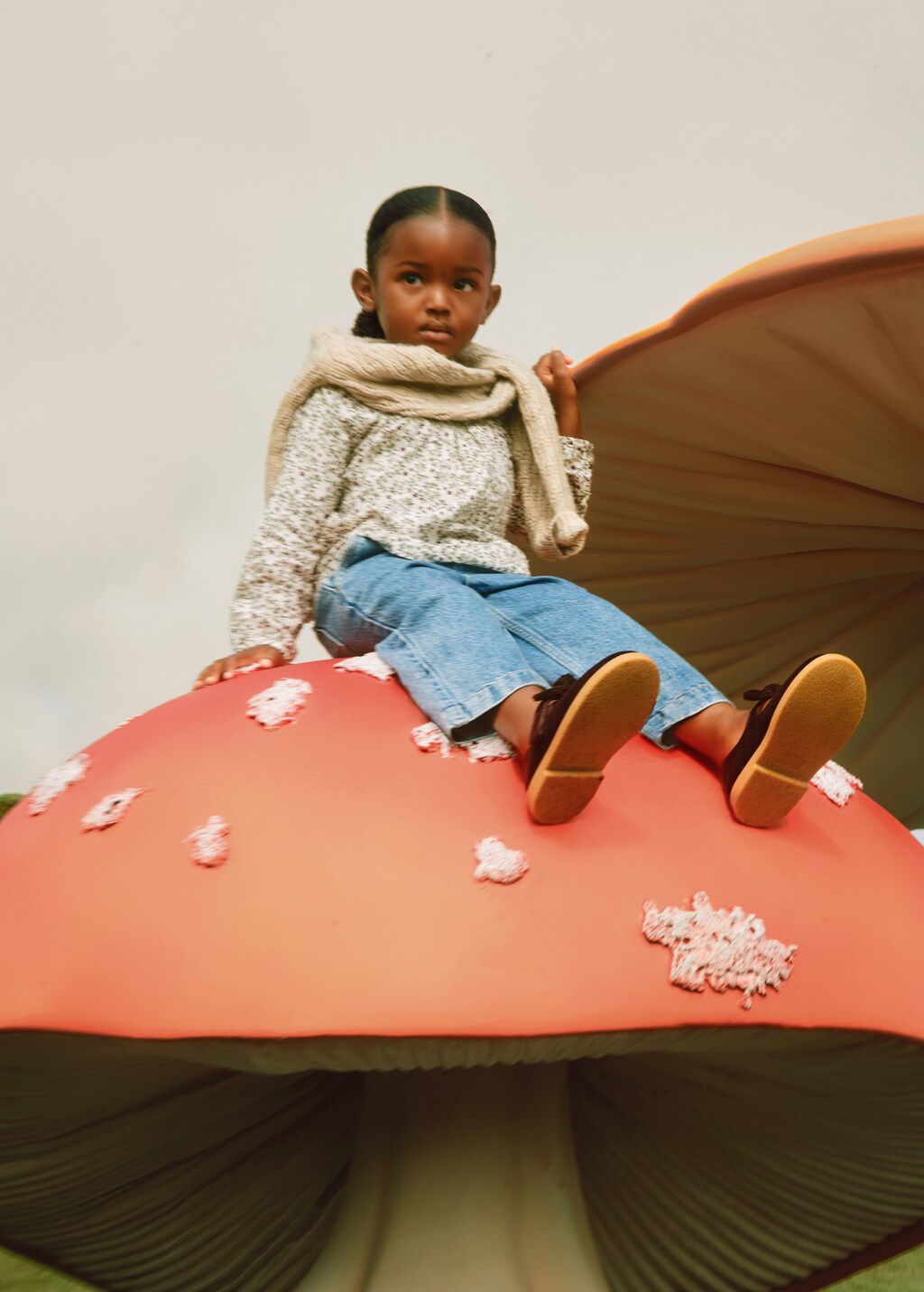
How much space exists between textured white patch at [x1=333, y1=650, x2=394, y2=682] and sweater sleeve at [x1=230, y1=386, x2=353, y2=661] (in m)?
0.21

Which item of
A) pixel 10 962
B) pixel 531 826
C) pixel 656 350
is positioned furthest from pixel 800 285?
pixel 10 962

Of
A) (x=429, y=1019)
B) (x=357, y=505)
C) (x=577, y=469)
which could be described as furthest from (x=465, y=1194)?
(x=577, y=469)

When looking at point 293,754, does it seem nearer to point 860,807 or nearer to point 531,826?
point 531,826

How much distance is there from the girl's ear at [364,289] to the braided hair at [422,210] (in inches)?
2.9

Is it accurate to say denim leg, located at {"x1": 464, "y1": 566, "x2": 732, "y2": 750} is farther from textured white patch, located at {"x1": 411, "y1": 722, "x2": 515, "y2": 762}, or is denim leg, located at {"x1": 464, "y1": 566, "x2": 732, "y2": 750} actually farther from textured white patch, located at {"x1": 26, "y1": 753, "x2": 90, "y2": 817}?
textured white patch, located at {"x1": 26, "y1": 753, "x2": 90, "y2": 817}

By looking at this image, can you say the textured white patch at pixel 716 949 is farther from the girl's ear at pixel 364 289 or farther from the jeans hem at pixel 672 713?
the girl's ear at pixel 364 289

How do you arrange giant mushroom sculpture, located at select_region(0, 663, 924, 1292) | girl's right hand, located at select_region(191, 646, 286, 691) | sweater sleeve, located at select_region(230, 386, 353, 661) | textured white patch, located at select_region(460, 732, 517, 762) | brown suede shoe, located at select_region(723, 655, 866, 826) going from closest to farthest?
giant mushroom sculpture, located at select_region(0, 663, 924, 1292) → brown suede shoe, located at select_region(723, 655, 866, 826) → textured white patch, located at select_region(460, 732, 517, 762) → girl's right hand, located at select_region(191, 646, 286, 691) → sweater sleeve, located at select_region(230, 386, 353, 661)

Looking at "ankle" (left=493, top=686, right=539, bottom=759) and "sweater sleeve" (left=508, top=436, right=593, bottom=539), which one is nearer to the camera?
"ankle" (left=493, top=686, right=539, bottom=759)

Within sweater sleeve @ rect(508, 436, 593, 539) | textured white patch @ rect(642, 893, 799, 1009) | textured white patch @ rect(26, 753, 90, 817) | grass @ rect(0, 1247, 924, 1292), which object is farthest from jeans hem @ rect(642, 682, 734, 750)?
grass @ rect(0, 1247, 924, 1292)

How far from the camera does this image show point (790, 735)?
1607 millimetres

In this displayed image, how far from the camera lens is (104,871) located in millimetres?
1588

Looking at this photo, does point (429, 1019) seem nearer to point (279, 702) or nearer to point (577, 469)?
point (279, 702)

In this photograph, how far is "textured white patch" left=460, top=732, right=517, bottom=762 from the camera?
168cm

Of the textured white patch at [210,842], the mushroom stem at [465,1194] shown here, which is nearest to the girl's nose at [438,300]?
the textured white patch at [210,842]
